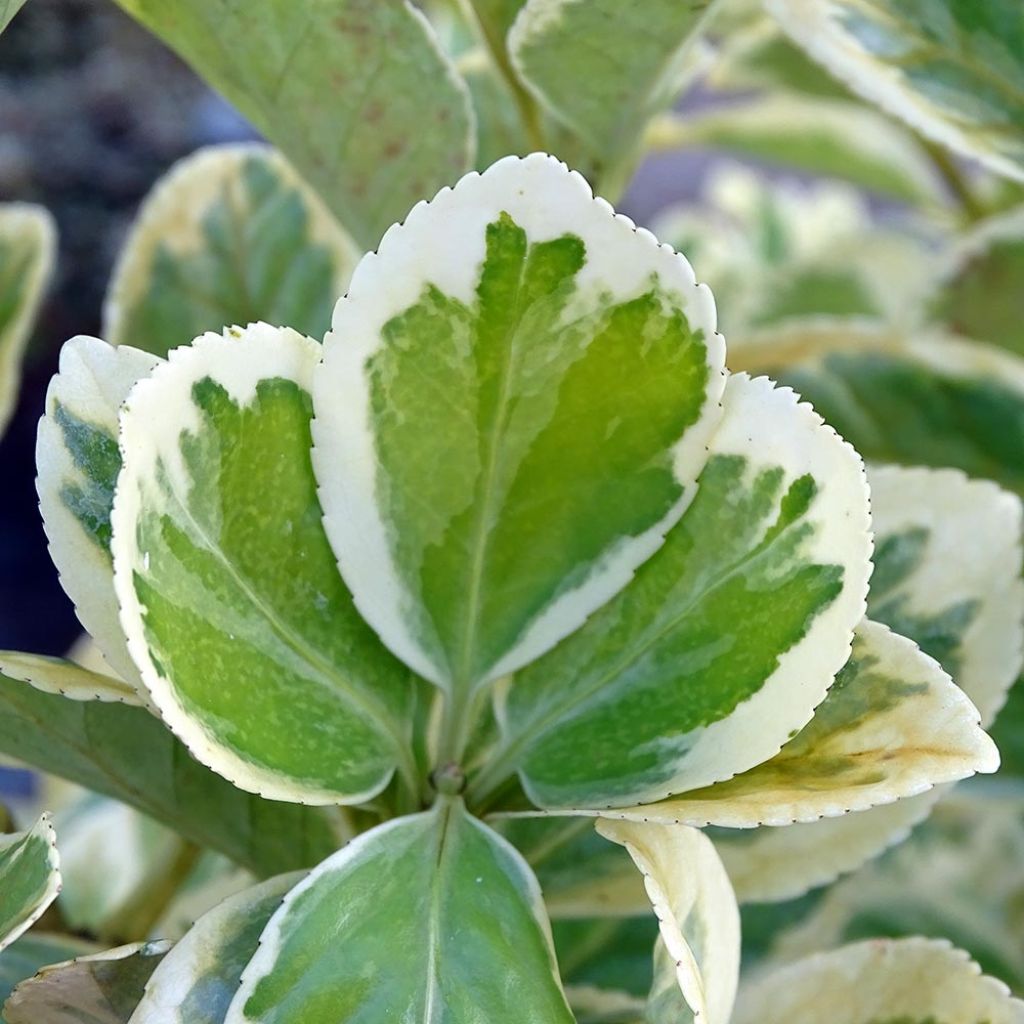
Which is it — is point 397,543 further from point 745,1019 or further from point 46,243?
point 46,243

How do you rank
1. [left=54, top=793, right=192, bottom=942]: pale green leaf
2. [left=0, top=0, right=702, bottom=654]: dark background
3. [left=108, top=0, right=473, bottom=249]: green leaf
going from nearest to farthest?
[left=108, top=0, right=473, bottom=249]: green leaf, [left=54, top=793, right=192, bottom=942]: pale green leaf, [left=0, top=0, right=702, bottom=654]: dark background

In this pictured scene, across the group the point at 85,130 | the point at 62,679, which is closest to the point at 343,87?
the point at 62,679

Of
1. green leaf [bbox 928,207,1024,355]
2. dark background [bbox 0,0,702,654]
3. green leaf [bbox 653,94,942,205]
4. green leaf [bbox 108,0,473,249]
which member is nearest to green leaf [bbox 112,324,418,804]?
green leaf [bbox 108,0,473,249]

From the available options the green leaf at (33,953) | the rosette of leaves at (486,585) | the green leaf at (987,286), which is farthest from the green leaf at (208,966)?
the green leaf at (987,286)

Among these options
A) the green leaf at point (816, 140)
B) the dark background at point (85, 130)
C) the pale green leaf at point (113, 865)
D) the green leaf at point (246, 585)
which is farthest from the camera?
the dark background at point (85, 130)

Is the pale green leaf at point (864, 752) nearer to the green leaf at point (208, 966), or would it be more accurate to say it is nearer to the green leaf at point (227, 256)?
the green leaf at point (208, 966)

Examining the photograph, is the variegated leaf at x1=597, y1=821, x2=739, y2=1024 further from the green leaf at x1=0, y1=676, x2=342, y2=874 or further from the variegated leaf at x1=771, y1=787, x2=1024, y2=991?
the variegated leaf at x1=771, y1=787, x2=1024, y2=991
